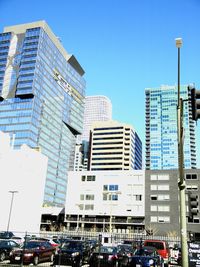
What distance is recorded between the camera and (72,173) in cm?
9938

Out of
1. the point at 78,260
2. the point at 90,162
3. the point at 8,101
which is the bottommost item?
the point at 78,260

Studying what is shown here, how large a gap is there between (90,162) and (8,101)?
57.7 metres

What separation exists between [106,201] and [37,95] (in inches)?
3334

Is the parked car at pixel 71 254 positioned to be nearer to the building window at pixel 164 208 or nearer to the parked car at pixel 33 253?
the parked car at pixel 33 253

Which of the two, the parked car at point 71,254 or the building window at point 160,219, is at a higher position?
the building window at point 160,219

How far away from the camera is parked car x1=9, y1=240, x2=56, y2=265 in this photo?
21594mm

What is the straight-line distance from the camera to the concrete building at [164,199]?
284 feet

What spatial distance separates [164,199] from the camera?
89.1 metres

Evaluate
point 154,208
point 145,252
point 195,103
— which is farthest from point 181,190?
point 154,208

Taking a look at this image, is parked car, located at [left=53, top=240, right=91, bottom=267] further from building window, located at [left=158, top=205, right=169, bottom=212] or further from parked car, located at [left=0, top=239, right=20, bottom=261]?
building window, located at [left=158, top=205, right=169, bottom=212]

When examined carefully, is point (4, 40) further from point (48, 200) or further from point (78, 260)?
point (78, 260)

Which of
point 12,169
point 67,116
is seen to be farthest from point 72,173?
point 67,116

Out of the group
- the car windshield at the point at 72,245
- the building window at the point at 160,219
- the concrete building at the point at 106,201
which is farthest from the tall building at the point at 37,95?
the car windshield at the point at 72,245

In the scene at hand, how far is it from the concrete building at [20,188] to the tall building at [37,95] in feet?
274
